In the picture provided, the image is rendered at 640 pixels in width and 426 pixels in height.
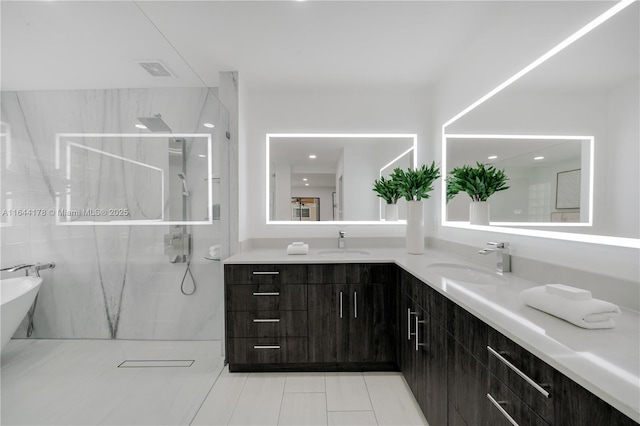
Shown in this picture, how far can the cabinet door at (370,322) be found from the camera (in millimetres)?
2201

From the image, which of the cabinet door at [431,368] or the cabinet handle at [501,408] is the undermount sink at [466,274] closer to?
the cabinet door at [431,368]

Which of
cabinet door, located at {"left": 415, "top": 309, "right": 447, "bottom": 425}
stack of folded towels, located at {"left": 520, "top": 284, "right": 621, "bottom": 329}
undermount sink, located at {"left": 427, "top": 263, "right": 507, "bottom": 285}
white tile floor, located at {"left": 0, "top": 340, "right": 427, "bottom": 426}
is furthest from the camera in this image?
undermount sink, located at {"left": 427, "top": 263, "right": 507, "bottom": 285}

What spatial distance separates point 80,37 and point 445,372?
7.78 ft

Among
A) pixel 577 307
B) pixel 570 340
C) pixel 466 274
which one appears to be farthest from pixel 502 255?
pixel 570 340

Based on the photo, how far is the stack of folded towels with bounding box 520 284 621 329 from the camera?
906 mm

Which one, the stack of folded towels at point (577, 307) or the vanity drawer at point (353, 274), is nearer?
the stack of folded towels at point (577, 307)

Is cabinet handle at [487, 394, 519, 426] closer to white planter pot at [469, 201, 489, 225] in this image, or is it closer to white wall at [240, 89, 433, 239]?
white planter pot at [469, 201, 489, 225]

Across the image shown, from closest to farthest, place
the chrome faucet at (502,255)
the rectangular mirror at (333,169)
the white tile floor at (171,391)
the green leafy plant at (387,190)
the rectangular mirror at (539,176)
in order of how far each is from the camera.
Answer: the white tile floor at (171,391)
the rectangular mirror at (539,176)
the chrome faucet at (502,255)
the green leafy plant at (387,190)
the rectangular mirror at (333,169)

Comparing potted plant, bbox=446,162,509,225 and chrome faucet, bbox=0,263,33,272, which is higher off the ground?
potted plant, bbox=446,162,509,225

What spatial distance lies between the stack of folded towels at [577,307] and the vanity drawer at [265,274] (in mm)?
1518

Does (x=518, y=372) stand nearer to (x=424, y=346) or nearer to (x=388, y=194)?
(x=424, y=346)

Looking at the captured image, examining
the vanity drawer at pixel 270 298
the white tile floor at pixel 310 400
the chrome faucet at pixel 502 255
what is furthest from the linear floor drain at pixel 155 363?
the chrome faucet at pixel 502 255

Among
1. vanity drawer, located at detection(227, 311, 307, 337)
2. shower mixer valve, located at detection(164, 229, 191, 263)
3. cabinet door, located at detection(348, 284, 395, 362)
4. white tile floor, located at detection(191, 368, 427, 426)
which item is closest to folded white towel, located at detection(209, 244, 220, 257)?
shower mixer valve, located at detection(164, 229, 191, 263)

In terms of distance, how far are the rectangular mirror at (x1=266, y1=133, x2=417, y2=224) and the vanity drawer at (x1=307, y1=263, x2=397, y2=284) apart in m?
0.82
